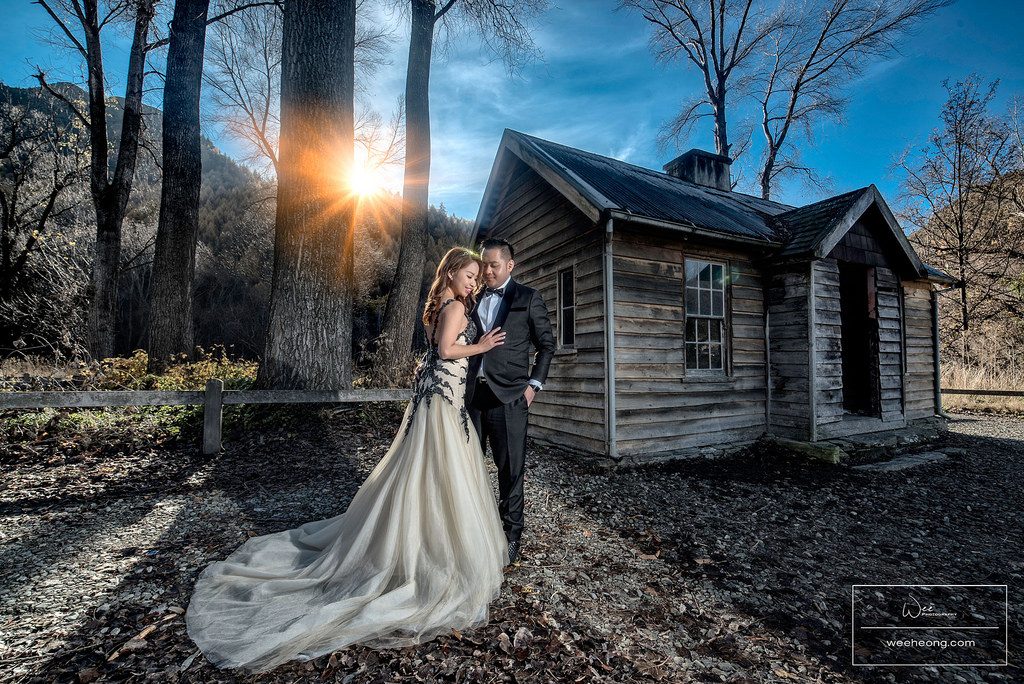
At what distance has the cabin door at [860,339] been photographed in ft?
26.2

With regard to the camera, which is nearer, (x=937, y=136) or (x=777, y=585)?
(x=777, y=585)

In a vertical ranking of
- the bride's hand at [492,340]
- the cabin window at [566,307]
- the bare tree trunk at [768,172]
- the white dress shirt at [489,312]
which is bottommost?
the bride's hand at [492,340]

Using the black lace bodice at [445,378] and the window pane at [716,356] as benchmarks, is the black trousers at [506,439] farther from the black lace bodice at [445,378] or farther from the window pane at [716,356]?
the window pane at [716,356]

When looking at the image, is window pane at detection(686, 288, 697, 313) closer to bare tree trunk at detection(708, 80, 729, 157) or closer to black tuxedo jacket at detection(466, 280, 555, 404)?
black tuxedo jacket at detection(466, 280, 555, 404)

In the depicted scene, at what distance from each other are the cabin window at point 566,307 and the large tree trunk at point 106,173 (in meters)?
8.49

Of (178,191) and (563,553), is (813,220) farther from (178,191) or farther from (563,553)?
(178,191)

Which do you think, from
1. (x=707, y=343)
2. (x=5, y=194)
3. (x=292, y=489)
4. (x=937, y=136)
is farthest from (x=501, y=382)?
(x=937, y=136)

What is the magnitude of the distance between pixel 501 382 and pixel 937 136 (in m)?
24.7

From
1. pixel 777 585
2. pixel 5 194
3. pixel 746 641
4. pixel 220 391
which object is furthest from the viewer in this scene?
pixel 5 194

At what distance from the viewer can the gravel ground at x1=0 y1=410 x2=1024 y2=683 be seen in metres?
2.07

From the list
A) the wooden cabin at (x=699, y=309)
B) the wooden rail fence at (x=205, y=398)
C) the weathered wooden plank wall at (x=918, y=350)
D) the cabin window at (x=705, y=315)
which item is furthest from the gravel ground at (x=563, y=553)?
the weathered wooden plank wall at (x=918, y=350)

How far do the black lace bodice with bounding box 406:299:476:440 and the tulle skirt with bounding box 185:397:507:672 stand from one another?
0.05 meters

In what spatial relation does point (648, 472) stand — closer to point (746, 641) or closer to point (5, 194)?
point (746, 641)

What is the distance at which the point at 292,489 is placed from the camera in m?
4.40
